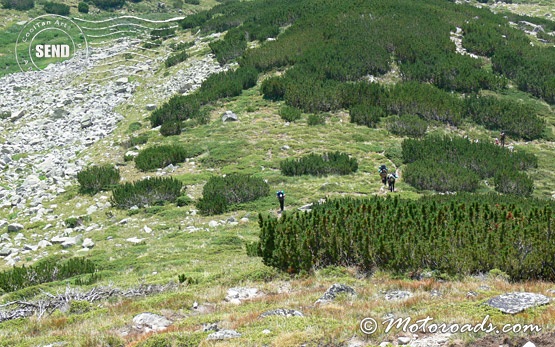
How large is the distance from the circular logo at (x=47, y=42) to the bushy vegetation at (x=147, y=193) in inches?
961

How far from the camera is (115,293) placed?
10000 mm

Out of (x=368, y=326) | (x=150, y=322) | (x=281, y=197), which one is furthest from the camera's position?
(x=281, y=197)

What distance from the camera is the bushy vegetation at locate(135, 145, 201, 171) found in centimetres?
2038

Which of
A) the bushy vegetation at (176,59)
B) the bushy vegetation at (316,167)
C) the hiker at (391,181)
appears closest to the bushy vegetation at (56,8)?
the bushy vegetation at (176,59)

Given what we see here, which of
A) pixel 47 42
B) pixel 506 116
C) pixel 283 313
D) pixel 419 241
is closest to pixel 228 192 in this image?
pixel 419 241

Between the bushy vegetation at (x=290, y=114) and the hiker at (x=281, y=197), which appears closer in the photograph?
the hiker at (x=281, y=197)

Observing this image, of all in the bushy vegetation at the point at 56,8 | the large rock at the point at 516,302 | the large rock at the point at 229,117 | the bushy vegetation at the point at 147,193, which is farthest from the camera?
the bushy vegetation at the point at 56,8

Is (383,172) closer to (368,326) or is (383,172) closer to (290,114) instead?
(290,114)

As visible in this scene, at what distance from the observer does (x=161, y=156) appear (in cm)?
2067

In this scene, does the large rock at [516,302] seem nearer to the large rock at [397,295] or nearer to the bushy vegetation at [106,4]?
the large rock at [397,295]

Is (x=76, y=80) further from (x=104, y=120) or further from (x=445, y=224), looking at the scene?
(x=445, y=224)

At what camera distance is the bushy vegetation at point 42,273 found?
11469mm

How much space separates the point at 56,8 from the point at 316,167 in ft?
129

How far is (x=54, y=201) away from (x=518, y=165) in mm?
16990
